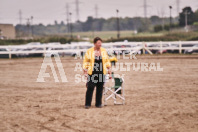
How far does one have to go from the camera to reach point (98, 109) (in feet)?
31.2

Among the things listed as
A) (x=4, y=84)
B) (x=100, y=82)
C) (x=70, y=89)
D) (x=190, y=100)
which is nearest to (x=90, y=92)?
(x=100, y=82)

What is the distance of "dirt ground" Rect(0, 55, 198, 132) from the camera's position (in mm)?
7652

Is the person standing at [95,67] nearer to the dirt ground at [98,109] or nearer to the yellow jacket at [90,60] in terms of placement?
the yellow jacket at [90,60]

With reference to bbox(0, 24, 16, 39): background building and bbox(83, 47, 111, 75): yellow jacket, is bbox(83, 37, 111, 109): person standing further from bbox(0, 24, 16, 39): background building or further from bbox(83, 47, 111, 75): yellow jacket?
bbox(0, 24, 16, 39): background building

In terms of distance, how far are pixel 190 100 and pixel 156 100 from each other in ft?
3.10

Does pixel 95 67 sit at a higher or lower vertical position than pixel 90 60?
lower

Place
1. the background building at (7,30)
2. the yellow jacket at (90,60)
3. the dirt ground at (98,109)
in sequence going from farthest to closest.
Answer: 1. the background building at (7,30)
2. the yellow jacket at (90,60)
3. the dirt ground at (98,109)

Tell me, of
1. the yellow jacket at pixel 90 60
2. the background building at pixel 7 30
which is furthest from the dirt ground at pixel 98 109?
the background building at pixel 7 30

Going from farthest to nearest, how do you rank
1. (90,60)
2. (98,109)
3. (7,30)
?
(7,30), (90,60), (98,109)

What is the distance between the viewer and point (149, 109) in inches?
368

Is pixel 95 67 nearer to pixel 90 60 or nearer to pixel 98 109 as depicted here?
pixel 90 60

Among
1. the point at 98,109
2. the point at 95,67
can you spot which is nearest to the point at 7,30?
the point at 95,67

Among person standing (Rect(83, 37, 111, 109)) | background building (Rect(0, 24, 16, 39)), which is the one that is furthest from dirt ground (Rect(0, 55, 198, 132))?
background building (Rect(0, 24, 16, 39))

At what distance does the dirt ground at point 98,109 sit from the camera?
7.65 m
